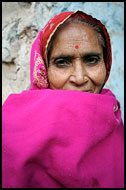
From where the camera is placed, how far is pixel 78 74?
969mm

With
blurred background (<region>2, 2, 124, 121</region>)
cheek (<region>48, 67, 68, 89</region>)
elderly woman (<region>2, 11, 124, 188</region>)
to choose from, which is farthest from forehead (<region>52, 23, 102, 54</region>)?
blurred background (<region>2, 2, 124, 121</region>)

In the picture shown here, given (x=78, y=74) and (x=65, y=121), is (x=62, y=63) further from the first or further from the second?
(x=65, y=121)

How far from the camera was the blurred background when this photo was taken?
185cm

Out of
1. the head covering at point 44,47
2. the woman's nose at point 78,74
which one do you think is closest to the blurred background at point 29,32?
the head covering at point 44,47

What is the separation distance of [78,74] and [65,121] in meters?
0.31

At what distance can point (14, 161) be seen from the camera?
78 cm

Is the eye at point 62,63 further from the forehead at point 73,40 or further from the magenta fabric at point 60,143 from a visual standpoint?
the magenta fabric at point 60,143

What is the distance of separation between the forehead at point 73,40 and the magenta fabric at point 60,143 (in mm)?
303

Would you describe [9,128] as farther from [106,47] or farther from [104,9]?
[104,9]

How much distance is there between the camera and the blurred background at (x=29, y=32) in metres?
1.85

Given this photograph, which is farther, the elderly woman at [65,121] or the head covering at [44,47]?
the head covering at [44,47]

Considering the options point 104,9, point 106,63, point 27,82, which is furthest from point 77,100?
point 104,9

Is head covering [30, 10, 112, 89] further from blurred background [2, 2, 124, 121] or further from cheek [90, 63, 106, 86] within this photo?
blurred background [2, 2, 124, 121]

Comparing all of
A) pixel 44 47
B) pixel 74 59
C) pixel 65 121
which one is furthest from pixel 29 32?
pixel 65 121
